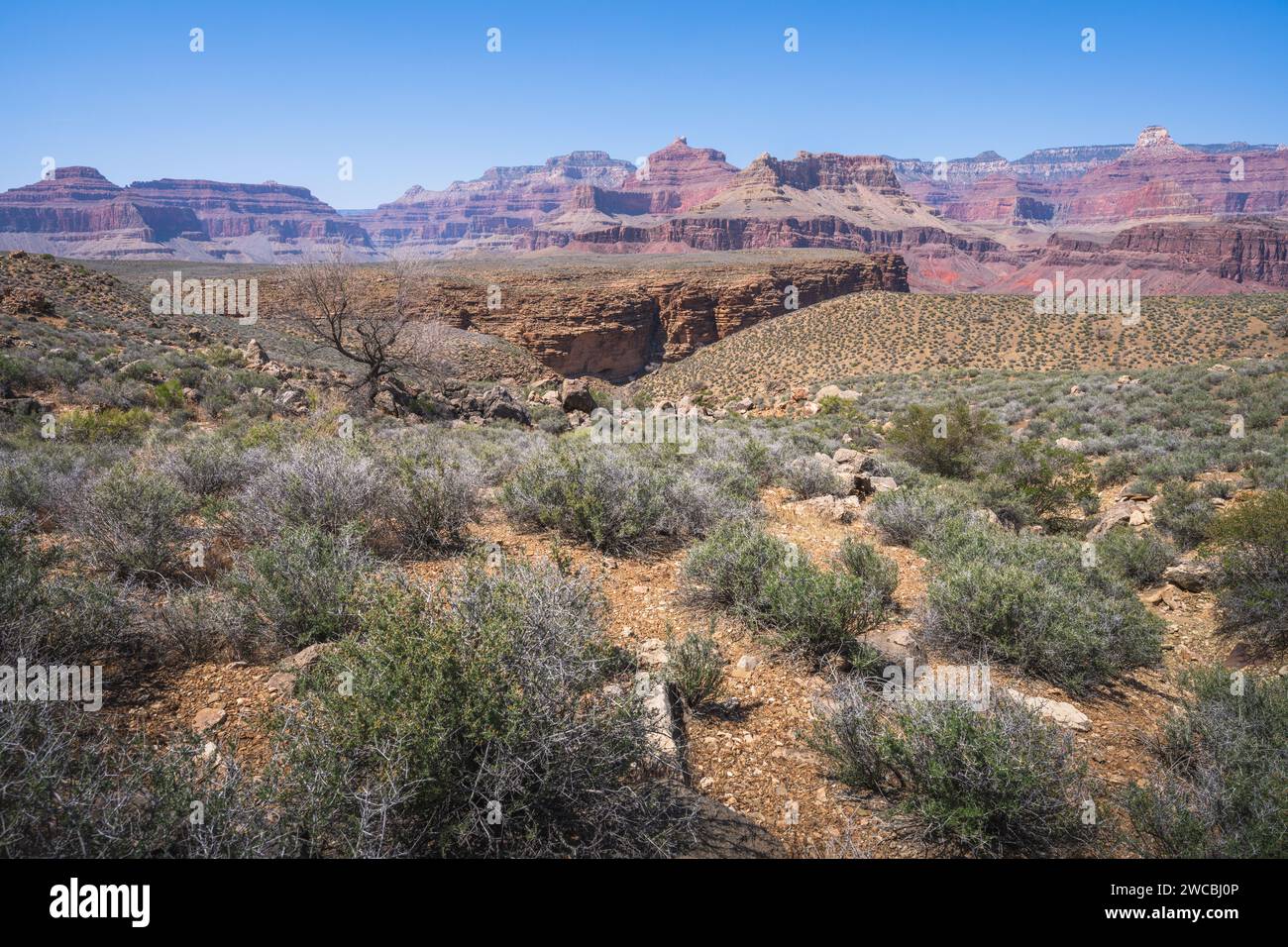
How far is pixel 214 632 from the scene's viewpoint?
363cm

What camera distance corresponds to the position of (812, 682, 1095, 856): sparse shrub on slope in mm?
2498

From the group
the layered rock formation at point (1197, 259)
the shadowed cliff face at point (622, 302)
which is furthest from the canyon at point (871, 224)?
the shadowed cliff face at point (622, 302)

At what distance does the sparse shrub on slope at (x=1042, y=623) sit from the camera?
395 cm

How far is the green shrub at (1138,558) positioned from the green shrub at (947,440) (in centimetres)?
421

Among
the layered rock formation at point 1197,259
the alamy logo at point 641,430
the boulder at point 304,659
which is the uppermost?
the layered rock formation at point 1197,259

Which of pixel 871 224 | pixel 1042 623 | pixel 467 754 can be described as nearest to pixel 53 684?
pixel 467 754

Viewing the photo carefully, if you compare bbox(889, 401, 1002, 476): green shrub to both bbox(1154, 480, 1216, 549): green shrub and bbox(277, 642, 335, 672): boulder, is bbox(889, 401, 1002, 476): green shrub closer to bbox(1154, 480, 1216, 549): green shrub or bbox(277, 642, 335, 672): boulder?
bbox(1154, 480, 1216, 549): green shrub

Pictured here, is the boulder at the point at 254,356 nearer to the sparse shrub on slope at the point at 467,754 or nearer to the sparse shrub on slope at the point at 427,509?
the sparse shrub on slope at the point at 427,509

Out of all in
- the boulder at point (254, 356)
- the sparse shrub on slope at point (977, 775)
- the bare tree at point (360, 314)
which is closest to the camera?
the sparse shrub on slope at point (977, 775)

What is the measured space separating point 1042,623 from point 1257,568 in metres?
2.84
